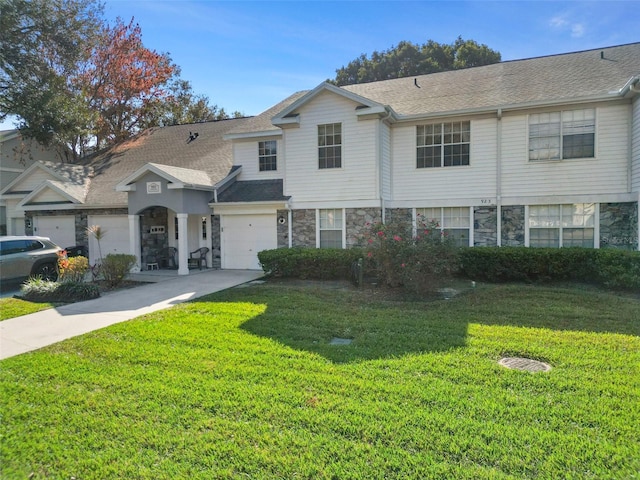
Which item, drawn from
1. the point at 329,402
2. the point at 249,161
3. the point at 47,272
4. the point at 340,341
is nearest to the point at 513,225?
the point at 340,341

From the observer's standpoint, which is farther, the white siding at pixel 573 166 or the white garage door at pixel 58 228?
the white garage door at pixel 58 228

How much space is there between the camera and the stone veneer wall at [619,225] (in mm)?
11516

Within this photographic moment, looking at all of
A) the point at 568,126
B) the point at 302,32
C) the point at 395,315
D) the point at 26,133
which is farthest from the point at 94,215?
the point at 568,126

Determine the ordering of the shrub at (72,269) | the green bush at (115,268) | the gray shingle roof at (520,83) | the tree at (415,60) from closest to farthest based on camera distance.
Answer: the shrub at (72,269)
the green bush at (115,268)
the gray shingle roof at (520,83)
the tree at (415,60)

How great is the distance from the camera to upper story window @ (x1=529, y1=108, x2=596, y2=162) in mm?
11977

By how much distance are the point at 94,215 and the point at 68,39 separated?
28.3 feet

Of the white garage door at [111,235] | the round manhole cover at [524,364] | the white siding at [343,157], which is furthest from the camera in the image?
the white garage door at [111,235]

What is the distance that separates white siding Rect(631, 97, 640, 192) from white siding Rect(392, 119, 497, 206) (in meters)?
3.56

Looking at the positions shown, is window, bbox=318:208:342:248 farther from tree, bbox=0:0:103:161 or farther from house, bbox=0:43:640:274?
tree, bbox=0:0:103:161

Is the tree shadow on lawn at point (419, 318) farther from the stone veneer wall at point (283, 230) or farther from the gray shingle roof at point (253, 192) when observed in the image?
the gray shingle roof at point (253, 192)

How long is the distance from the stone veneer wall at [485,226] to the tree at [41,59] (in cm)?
1838

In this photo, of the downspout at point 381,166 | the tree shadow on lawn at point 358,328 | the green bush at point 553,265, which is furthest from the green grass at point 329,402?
the downspout at point 381,166

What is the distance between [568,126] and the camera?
12133mm

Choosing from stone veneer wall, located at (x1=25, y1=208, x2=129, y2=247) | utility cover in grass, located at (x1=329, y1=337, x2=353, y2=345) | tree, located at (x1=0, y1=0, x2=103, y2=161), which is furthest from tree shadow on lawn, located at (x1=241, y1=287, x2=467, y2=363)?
tree, located at (x1=0, y1=0, x2=103, y2=161)
